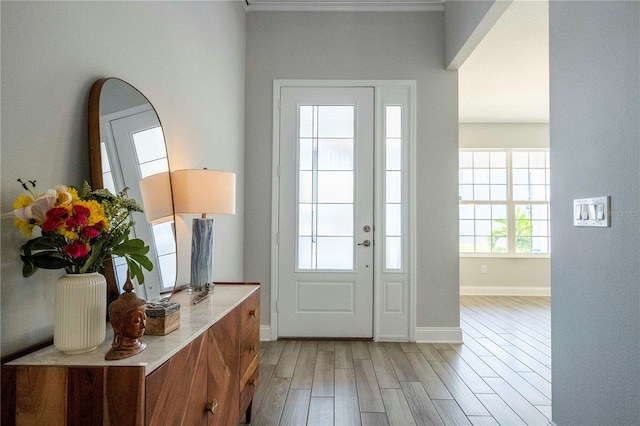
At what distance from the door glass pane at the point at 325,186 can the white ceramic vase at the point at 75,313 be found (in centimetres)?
261

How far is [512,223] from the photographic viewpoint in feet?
21.0

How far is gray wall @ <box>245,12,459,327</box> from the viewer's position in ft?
11.7

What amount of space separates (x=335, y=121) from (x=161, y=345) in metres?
2.87

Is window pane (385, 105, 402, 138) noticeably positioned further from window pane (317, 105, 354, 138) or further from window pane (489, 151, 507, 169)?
window pane (489, 151, 507, 169)

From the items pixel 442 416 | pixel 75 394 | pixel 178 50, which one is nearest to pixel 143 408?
pixel 75 394

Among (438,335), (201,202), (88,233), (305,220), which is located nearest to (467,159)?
(438,335)

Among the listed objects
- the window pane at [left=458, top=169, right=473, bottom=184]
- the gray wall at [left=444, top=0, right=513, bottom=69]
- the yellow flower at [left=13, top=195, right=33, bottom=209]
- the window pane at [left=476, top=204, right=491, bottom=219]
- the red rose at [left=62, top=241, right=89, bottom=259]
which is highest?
the gray wall at [left=444, top=0, right=513, bottom=69]

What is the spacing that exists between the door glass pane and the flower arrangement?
2.46 m

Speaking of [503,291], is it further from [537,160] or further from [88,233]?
[88,233]

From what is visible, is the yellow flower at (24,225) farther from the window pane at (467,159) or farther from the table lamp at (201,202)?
the window pane at (467,159)

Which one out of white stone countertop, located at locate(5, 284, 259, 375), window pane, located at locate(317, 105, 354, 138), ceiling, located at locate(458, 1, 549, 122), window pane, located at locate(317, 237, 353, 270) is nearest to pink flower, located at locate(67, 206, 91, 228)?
white stone countertop, located at locate(5, 284, 259, 375)

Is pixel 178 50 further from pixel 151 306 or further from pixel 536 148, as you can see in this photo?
pixel 536 148

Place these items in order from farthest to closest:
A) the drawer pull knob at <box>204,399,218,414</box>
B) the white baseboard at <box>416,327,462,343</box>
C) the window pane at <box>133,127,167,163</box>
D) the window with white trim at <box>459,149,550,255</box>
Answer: the window with white trim at <box>459,149,550,255</box>
the white baseboard at <box>416,327,462,343</box>
the window pane at <box>133,127,167,163</box>
the drawer pull knob at <box>204,399,218,414</box>

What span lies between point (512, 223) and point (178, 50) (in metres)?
5.99
